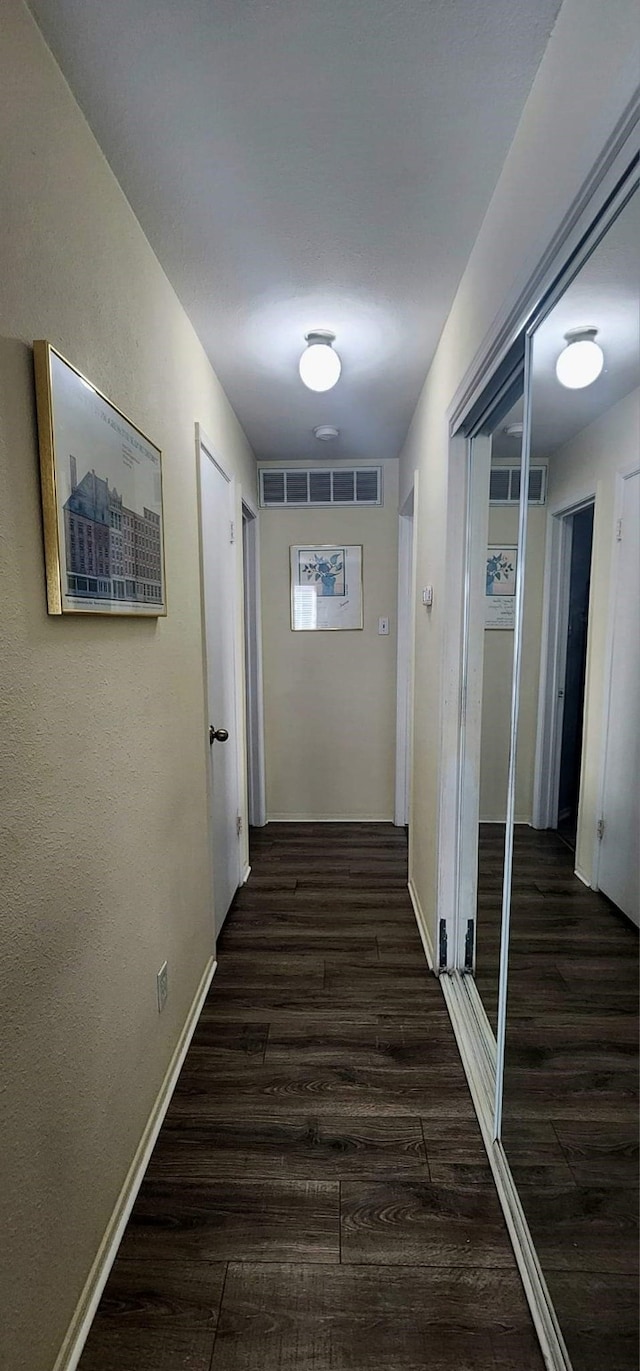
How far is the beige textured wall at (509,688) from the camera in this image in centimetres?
127

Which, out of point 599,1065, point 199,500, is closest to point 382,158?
point 199,500

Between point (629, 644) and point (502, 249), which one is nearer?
point (629, 644)

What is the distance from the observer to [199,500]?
1.97 metres

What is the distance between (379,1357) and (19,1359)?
639mm

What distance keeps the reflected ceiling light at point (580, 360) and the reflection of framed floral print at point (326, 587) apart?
2.39m

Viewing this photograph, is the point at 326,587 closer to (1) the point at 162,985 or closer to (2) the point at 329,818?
(2) the point at 329,818

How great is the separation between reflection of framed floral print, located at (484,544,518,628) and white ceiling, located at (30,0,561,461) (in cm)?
84

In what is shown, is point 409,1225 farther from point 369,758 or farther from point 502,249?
point 369,758

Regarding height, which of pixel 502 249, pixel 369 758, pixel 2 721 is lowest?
pixel 369 758

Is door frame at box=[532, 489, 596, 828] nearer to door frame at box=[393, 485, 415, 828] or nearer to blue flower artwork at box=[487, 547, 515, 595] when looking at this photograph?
blue flower artwork at box=[487, 547, 515, 595]

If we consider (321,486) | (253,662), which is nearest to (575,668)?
(253,662)

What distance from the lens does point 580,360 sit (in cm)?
98

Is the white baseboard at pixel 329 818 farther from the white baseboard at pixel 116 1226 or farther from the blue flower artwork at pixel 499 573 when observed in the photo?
the blue flower artwork at pixel 499 573

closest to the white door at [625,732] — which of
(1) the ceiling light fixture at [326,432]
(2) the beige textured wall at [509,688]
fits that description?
(2) the beige textured wall at [509,688]
